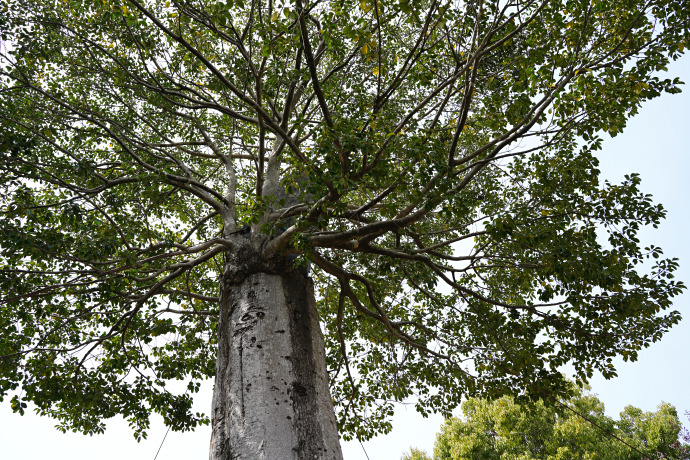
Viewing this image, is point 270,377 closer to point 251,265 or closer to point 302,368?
point 302,368

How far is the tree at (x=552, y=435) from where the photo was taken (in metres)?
15.3

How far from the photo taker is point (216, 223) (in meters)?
9.43

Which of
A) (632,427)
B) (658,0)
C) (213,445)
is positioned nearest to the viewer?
(213,445)

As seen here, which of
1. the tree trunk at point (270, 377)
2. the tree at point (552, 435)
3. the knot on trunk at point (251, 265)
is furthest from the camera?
the tree at point (552, 435)

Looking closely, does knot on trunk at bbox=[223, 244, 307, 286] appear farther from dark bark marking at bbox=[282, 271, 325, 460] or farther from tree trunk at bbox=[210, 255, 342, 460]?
dark bark marking at bbox=[282, 271, 325, 460]

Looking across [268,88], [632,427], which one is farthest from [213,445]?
[632,427]

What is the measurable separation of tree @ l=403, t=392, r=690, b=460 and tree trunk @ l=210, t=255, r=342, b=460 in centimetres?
1253

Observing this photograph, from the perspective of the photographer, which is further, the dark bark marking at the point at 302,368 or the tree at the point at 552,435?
the tree at the point at 552,435

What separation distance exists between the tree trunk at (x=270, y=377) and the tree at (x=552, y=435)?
12.5 meters

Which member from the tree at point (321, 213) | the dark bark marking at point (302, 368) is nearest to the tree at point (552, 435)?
the tree at point (321, 213)

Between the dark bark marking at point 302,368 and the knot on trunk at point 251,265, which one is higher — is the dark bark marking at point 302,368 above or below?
below

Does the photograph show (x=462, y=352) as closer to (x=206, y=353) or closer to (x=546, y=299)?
(x=546, y=299)

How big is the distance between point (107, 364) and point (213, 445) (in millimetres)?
3425

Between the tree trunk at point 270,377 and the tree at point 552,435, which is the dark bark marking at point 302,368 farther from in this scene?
the tree at point 552,435
